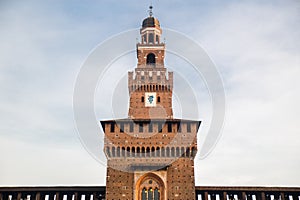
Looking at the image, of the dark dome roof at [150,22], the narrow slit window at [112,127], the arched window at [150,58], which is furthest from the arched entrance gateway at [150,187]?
the dark dome roof at [150,22]

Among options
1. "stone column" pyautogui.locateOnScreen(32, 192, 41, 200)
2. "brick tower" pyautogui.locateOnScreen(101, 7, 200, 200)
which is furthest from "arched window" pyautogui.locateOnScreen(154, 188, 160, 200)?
"stone column" pyautogui.locateOnScreen(32, 192, 41, 200)

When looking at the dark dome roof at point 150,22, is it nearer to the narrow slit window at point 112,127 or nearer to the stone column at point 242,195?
the narrow slit window at point 112,127

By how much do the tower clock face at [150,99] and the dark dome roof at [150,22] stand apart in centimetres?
860

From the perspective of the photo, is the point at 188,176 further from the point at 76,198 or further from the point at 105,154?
the point at 76,198

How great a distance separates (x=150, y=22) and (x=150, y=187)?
1942cm

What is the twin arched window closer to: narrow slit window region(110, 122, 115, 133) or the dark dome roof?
the dark dome roof

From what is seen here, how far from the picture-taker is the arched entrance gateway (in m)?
32.6

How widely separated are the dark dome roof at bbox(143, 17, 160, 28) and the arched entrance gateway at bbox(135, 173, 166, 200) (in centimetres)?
1804

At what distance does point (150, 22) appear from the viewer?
43219 millimetres

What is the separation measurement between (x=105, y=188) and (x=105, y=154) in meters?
3.80

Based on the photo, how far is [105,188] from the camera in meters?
35.2

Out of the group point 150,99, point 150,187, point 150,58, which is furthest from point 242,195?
point 150,58

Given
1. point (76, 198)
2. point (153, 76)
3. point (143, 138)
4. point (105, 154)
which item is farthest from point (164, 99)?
point (76, 198)

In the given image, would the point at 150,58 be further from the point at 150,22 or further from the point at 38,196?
the point at 38,196
